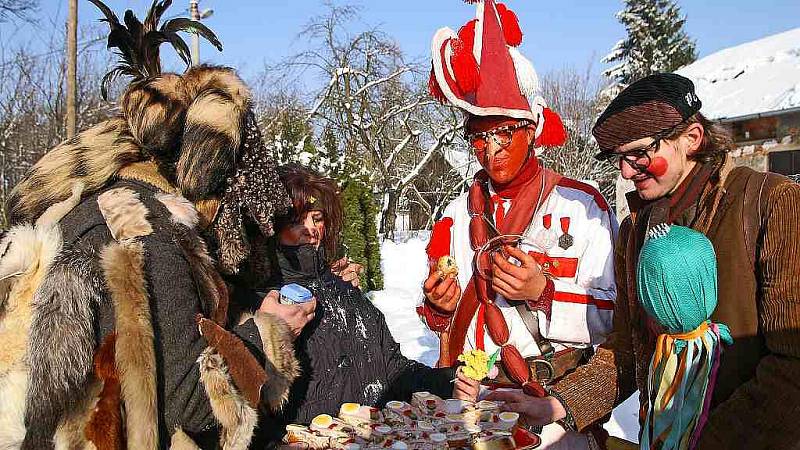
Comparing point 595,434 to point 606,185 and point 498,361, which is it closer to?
point 498,361

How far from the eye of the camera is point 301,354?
2.47m

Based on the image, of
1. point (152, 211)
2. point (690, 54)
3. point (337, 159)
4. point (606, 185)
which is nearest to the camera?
point (152, 211)

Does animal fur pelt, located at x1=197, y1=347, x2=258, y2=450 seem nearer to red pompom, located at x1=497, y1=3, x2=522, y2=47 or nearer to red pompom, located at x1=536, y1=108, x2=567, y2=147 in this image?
red pompom, located at x1=536, y1=108, x2=567, y2=147

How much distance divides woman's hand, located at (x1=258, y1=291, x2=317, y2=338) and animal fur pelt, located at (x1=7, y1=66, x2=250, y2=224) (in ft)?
1.70

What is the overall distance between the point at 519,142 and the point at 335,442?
1.36m

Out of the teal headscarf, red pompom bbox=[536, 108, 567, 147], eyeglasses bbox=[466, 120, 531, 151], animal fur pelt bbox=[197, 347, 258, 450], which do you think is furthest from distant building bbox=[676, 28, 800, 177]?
animal fur pelt bbox=[197, 347, 258, 450]

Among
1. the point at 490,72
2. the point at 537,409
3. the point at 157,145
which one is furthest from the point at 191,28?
the point at 537,409

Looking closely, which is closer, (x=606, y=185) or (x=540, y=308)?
(x=540, y=308)

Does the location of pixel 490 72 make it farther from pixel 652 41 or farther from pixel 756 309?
pixel 652 41

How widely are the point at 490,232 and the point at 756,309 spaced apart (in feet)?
3.46

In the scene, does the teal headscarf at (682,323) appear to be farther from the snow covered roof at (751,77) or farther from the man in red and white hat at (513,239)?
the snow covered roof at (751,77)

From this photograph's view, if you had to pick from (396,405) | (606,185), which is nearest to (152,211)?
(396,405)

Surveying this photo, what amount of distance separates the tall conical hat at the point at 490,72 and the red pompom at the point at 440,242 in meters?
0.52

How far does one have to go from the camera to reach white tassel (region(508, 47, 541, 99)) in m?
2.49
